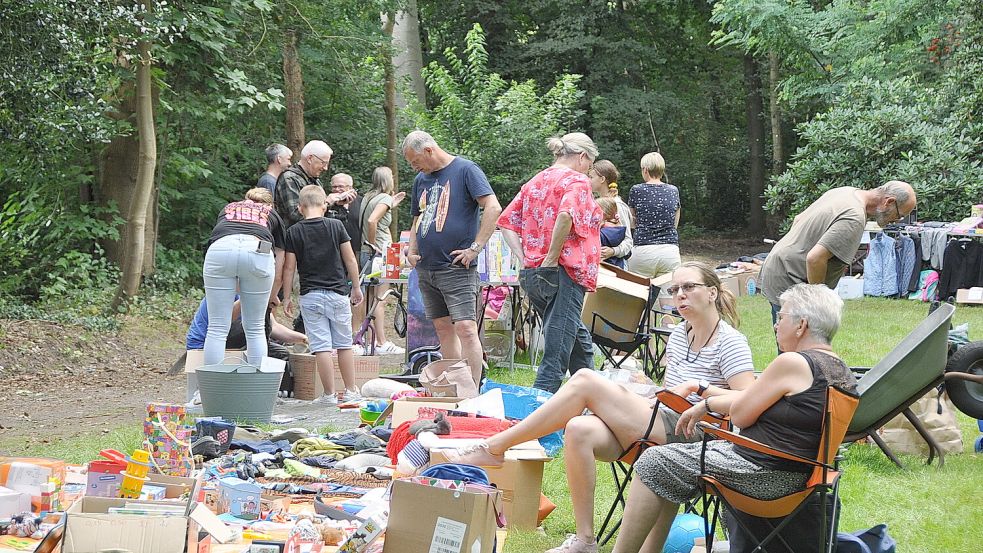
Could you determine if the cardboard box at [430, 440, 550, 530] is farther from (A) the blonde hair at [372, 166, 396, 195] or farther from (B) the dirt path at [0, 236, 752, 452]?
(A) the blonde hair at [372, 166, 396, 195]

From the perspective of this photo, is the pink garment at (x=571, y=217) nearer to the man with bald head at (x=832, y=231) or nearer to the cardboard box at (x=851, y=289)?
the man with bald head at (x=832, y=231)

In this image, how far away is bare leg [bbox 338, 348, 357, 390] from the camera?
710 cm

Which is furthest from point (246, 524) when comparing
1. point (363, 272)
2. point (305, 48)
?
point (305, 48)

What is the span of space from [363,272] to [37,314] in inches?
148

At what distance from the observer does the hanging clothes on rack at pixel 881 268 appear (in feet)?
44.8

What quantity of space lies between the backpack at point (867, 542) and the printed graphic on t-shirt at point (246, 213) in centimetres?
430

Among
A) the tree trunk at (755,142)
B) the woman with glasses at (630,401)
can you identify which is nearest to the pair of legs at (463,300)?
the woman with glasses at (630,401)

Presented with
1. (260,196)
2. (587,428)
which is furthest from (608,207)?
(587,428)

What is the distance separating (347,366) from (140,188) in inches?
184

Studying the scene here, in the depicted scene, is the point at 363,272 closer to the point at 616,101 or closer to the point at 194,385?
the point at 194,385

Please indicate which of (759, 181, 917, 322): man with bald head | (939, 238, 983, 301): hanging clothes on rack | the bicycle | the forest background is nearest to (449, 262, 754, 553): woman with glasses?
(759, 181, 917, 322): man with bald head

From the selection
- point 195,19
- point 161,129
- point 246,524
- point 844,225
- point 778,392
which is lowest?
point 246,524

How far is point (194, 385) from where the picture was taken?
267 inches

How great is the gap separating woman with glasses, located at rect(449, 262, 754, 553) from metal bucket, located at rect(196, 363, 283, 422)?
7.25ft
